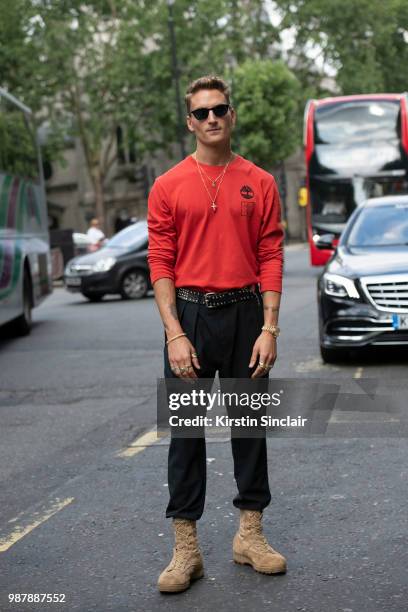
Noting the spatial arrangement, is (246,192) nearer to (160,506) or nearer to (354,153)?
(160,506)

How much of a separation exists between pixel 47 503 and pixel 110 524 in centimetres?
67

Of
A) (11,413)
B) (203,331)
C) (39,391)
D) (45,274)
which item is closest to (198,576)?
(203,331)

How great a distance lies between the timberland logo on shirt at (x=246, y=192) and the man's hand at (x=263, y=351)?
1.70 ft

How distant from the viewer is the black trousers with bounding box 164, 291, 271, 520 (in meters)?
4.61

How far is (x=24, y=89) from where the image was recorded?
50.0 m

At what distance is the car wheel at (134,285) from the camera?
23469mm

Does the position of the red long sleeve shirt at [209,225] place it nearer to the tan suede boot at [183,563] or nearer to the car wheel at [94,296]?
the tan suede boot at [183,563]

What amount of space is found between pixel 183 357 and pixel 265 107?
49.0 m

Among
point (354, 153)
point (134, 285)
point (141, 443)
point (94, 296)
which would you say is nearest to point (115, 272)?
point (134, 285)

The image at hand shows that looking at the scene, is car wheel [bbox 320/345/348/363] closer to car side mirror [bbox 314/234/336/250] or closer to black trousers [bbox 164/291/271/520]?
car side mirror [bbox 314/234/336/250]

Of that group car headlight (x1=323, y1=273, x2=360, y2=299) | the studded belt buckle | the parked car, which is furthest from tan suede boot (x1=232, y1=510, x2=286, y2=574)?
the parked car

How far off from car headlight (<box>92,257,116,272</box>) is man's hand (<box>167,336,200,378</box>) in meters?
18.9

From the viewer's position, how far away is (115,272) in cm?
2338

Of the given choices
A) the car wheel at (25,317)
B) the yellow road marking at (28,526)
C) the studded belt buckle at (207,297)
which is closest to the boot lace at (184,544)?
the studded belt buckle at (207,297)
